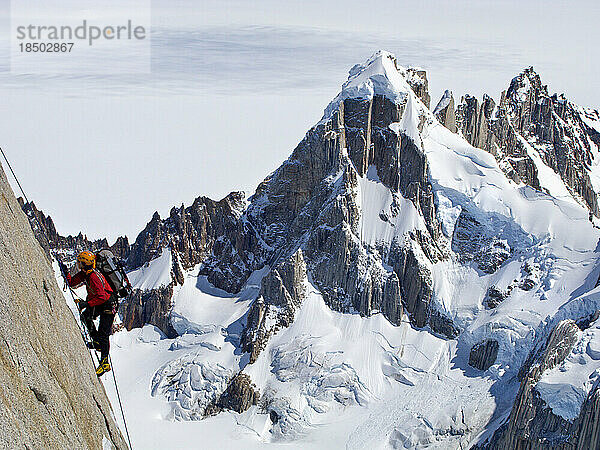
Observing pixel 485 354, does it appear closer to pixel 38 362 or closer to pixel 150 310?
→ pixel 150 310

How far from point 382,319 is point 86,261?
120886 mm

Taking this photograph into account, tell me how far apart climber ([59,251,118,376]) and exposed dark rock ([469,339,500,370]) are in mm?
113941

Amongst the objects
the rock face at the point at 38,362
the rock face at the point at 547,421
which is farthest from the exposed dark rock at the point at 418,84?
the rock face at the point at 38,362

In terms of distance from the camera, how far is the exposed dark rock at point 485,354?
124 metres

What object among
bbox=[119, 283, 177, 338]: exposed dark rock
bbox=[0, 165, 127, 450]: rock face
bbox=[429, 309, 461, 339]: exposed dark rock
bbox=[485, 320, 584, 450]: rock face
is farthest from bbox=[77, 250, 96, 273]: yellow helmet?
bbox=[119, 283, 177, 338]: exposed dark rock

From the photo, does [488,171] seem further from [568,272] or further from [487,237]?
[568,272]

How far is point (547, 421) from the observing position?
8250 centimetres

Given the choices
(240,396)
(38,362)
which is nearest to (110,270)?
(38,362)

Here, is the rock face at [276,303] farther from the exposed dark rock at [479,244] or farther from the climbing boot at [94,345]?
the climbing boot at [94,345]

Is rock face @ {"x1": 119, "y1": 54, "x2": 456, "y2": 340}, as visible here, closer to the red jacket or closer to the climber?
the climber

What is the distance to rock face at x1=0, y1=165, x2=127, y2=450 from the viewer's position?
12086 mm

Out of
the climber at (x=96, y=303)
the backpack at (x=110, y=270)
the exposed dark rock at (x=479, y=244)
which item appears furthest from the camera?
the exposed dark rock at (x=479, y=244)

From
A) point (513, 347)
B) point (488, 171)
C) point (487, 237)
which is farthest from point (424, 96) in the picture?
point (513, 347)

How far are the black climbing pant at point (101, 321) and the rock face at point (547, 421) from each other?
69952 millimetres
